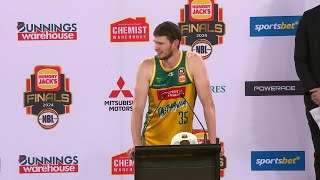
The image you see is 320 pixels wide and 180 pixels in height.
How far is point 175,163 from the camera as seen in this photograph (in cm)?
247

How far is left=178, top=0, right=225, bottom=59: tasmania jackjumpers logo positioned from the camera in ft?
15.2

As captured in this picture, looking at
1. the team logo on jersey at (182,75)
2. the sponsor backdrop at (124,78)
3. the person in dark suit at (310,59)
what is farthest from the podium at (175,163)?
the sponsor backdrop at (124,78)

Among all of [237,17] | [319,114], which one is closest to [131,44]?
[237,17]

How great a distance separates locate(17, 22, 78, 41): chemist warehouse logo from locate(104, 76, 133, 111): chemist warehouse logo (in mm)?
526

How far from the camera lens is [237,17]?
15.2ft

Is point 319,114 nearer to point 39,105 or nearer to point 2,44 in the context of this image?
point 39,105

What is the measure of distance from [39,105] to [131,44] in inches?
35.3

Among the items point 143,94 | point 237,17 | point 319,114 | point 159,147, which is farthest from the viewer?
point 237,17

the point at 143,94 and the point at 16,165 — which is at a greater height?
the point at 143,94

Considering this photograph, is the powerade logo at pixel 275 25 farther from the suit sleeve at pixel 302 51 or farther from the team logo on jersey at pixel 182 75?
the team logo on jersey at pixel 182 75

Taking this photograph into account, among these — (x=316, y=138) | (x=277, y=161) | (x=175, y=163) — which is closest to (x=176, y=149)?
(x=175, y=163)

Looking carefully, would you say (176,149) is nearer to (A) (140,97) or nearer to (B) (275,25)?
(A) (140,97)

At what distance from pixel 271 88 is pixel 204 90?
48.7 inches

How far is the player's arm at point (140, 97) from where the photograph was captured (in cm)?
346
